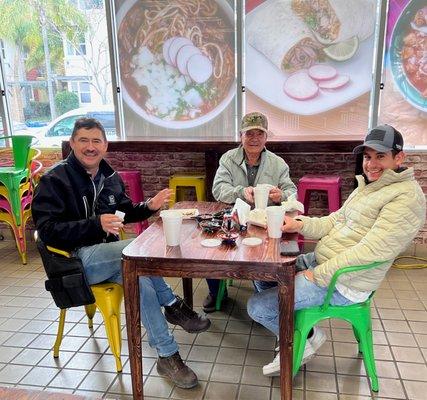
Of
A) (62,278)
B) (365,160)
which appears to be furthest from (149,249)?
(365,160)

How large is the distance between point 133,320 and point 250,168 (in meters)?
1.41

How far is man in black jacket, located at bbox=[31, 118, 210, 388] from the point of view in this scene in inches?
80.1

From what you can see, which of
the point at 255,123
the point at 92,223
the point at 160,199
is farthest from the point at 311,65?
the point at 92,223

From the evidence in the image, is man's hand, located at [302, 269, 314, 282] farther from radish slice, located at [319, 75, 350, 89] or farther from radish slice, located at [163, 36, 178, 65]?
radish slice, located at [163, 36, 178, 65]

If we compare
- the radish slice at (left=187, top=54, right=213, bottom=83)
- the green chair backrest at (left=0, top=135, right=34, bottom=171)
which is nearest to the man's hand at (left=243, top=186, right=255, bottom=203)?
the radish slice at (left=187, top=54, right=213, bottom=83)

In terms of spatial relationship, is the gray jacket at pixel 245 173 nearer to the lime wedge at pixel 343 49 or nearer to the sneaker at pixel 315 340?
the sneaker at pixel 315 340

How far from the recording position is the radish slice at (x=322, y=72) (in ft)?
12.7

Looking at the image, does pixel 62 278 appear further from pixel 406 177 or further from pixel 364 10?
pixel 364 10

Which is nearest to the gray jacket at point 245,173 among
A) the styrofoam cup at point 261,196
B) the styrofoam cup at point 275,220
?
the styrofoam cup at point 261,196

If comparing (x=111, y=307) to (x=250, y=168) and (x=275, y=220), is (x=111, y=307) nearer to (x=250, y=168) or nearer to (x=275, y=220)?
(x=275, y=220)

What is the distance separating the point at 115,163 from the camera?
4.33m

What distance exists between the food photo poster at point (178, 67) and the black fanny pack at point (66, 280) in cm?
221

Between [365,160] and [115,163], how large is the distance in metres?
2.93

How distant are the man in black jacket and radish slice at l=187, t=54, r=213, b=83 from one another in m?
2.07
